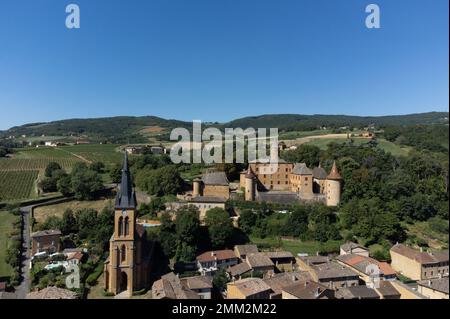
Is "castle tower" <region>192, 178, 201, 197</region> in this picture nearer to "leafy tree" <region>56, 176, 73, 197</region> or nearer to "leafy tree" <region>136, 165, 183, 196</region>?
"leafy tree" <region>136, 165, 183, 196</region>

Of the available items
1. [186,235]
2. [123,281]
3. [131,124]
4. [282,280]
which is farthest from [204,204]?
[131,124]

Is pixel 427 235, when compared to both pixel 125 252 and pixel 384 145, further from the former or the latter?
pixel 384 145

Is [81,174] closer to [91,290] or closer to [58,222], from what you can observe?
[58,222]

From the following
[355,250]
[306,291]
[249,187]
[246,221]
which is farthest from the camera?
[249,187]

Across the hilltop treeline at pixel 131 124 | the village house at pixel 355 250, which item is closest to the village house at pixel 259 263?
the village house at pixel 355 250

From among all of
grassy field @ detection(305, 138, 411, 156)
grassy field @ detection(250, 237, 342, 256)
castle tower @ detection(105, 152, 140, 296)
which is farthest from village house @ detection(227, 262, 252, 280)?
grassy field @ detection(305, 138, 411, 156)

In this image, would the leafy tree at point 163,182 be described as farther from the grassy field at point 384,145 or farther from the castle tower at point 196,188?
the grassy field at point 384,145

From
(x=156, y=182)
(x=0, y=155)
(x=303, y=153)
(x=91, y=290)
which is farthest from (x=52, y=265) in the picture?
(x=0, y=155)
